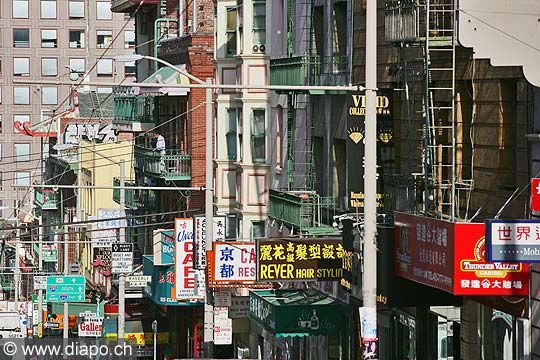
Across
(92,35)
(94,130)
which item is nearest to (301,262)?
(94,130)

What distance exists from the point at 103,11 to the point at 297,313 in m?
117

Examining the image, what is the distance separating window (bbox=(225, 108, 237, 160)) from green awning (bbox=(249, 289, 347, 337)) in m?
12.2

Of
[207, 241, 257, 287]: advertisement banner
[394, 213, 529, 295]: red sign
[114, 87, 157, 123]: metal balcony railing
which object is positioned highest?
[114, 87, 157, 123]: metal balcony railing

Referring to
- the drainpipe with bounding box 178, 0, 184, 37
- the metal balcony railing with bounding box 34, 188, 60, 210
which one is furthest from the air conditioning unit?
the metal balcony railing with bounding box 34, 188, 60, 210

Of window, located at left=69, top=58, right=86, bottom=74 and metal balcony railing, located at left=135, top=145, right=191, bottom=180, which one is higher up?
window, located at left=69, top=58, right=86, bottom=74

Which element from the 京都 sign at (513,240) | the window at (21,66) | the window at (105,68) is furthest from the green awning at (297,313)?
the window at (21,66)

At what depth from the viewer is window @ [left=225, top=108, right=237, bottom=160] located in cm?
4906

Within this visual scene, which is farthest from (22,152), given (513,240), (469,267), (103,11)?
(513,240)

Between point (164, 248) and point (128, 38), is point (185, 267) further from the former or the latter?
point (128, 38)

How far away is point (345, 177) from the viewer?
1403 inches

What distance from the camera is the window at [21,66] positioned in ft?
486

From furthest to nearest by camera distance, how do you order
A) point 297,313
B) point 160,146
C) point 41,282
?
1. point 41,282
2. point 160,146
3. point 297,313

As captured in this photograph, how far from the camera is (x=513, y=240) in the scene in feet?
60.5

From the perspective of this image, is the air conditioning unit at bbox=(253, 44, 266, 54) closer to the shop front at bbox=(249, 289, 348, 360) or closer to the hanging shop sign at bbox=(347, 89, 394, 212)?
the shop front at bbox=(249, 289, 348, 360)
